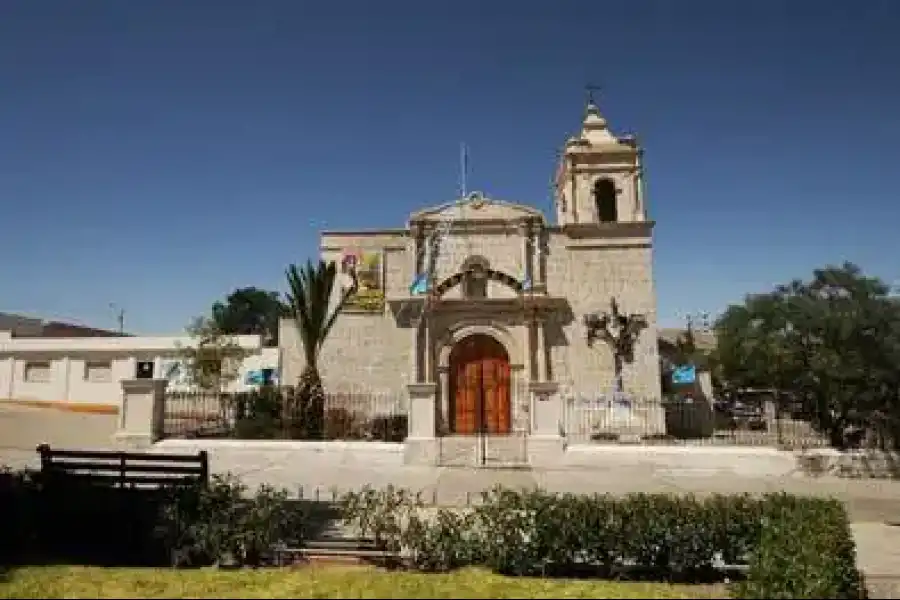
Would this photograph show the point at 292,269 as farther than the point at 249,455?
Yes

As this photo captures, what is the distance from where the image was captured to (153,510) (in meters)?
8.41

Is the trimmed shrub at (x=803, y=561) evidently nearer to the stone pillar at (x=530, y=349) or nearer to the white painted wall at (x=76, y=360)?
the stone pillar at (x=530, y=349)

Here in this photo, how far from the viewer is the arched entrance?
69.6 ft

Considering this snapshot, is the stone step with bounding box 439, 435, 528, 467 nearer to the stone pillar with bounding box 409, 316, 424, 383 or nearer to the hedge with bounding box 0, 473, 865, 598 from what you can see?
the stone pillar with bounding box 409, 316, 424, 383

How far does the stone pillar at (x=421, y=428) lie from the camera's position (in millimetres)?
15102

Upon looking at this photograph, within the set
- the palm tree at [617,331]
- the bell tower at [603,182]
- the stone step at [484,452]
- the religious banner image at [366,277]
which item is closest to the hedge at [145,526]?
the stone step at [484,452]

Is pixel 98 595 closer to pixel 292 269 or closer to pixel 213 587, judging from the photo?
pixel 213 587

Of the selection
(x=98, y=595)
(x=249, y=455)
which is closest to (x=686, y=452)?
(x=249, y=455)

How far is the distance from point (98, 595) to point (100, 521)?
252 centimetres

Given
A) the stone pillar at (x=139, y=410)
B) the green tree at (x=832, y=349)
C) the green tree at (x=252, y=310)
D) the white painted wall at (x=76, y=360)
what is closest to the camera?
the green tree at (x=832, y=349)

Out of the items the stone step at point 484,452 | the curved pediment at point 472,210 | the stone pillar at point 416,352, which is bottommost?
the stone step at point 484,452

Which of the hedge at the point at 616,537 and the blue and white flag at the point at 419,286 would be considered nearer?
the hedge at the point at 616,537

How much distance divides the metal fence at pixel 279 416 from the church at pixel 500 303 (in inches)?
76.4

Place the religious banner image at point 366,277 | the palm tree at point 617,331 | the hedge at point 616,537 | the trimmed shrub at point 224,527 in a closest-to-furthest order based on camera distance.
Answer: the hedge at point 616,537 → the trimmed shrub at point 224,527 → the palm tree at point 617,331 → the religious banner image at point 366,277
